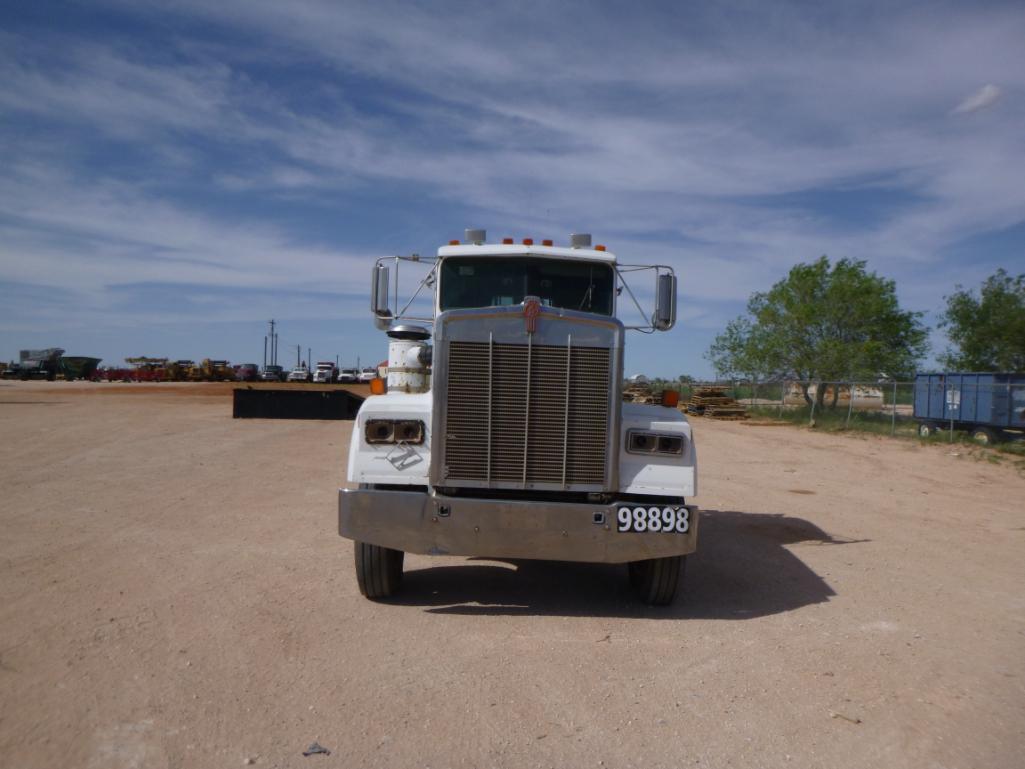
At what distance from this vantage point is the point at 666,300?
7.08 m

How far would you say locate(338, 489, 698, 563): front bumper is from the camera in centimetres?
531

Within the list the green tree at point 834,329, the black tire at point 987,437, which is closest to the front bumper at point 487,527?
the black tire at point 987,437

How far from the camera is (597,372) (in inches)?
218

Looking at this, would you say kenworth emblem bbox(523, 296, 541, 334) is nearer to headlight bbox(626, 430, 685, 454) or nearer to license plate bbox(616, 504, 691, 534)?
headlight bbox(626, 430, 685, 454)

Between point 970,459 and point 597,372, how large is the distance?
17.3 meters

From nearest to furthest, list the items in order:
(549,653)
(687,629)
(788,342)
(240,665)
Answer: (240,665)
(549,653)
(687,629)
(788,342)

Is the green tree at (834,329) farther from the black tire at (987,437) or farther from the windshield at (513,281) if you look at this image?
the windshield at (513,281)

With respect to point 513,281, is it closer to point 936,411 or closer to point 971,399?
point 971,399

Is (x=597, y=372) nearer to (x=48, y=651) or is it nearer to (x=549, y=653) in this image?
A: (x=549, y=653)

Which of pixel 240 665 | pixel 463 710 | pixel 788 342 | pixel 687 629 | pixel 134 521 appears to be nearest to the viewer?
pixel 463 710

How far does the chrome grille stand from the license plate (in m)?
0.30

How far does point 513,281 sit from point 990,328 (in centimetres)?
3675

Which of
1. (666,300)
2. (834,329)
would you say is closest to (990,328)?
(834,329)

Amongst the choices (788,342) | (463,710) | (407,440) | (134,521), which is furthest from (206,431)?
(788,342)
